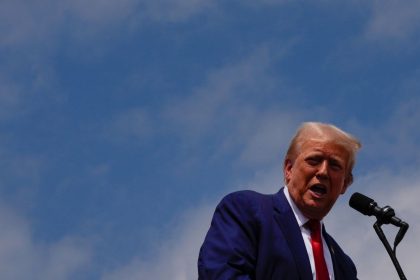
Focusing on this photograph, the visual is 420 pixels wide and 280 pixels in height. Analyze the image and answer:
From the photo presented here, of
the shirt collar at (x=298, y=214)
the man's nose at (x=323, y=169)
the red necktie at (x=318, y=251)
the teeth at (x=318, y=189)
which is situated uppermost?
the man's nose at (x=323, y=169)

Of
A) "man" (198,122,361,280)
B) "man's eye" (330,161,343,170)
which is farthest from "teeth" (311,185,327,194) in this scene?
"man's eye" (330,161,343,170)

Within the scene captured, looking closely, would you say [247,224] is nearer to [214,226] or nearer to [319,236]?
[214,226]

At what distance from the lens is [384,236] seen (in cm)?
547

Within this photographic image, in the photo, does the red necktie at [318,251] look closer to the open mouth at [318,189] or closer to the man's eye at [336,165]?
the open mouth at [318,189]

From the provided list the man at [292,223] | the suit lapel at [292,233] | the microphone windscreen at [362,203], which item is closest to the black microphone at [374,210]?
the microphone windscreen at [362,203]

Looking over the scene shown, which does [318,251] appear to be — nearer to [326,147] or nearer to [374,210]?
[374,210]

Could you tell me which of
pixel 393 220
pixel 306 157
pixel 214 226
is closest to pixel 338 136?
pixel 306 157

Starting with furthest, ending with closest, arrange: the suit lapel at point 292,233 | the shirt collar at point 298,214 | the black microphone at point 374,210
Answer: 1. the black microphone at point 374,210
2. the shirt collar at point 298,214
3. the suit lapel at point 292,233

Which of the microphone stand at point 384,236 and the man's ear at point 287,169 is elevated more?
the man's ear at point 287,169

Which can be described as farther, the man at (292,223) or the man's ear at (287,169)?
the man's ear at (287,169)

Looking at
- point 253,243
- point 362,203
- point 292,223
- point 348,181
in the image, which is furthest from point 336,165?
point 253,243

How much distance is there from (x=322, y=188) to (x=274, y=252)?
0.65 metres

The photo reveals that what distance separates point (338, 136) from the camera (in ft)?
18.6

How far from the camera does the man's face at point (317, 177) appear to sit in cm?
555
